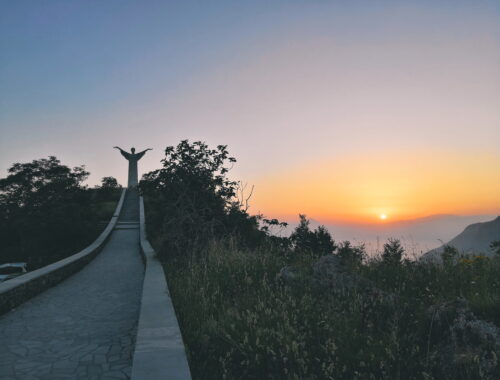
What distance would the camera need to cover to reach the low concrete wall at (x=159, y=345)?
3.00 metres

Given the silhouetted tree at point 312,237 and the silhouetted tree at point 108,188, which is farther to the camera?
the silhouetted tree at point 108,188

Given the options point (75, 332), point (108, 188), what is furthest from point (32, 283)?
point (108, 188)

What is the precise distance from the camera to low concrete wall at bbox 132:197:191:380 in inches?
118

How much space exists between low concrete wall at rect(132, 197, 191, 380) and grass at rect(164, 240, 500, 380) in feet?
0.86

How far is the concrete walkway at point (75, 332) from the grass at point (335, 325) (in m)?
0.96

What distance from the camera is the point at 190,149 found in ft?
41.4

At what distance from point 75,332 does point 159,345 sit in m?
2.63

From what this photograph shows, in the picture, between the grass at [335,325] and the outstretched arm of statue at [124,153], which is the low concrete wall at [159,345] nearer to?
the grass at [335,325]

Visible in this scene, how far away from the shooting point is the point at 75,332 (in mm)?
5449

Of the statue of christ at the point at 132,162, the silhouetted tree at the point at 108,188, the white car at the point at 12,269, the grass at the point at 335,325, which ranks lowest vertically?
the white car at the point at 12,269

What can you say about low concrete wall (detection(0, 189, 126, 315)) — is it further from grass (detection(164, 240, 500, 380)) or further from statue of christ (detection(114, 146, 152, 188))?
statue of christ (detection(114, 146, 152, 188))

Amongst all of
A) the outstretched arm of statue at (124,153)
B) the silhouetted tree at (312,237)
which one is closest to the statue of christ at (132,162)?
the outstretched arm of statue at (124,153)

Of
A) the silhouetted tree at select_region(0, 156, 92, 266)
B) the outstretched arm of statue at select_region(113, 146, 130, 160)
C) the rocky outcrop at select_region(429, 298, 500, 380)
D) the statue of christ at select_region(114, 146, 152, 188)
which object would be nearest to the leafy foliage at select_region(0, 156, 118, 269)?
the silhouetted tree at select_region(0, 156, 92, 266)

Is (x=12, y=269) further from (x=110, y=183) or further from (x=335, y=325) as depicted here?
(x=110, y=183)
